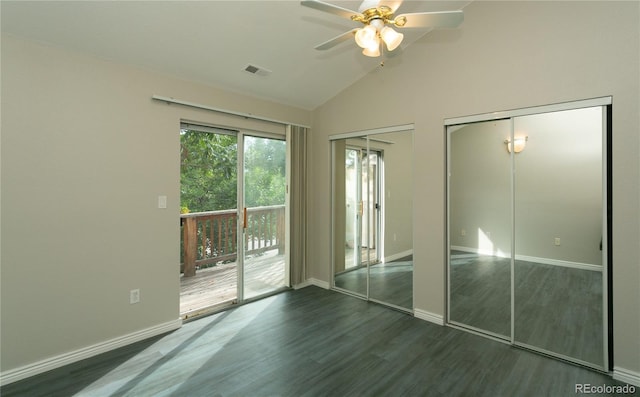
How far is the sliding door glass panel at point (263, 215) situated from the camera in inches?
153

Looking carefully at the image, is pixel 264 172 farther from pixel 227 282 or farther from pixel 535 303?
pixel 535 303

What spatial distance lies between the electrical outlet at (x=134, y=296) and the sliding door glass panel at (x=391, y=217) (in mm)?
2668

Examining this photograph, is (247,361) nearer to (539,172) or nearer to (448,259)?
(448,259)

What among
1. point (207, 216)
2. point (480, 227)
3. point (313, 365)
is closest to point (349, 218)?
point (480, 227)

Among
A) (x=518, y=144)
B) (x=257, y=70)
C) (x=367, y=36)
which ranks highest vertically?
(x=257, y=70)

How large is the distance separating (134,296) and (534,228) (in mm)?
3850

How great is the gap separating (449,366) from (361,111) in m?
2.98

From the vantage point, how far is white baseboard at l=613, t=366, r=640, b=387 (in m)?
2.21

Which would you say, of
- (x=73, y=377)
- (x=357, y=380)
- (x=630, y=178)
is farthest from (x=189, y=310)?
(x=630, y=178)

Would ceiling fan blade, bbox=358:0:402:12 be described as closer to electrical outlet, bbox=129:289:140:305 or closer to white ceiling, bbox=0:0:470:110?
white ceiling, bbox=0:0:470:110

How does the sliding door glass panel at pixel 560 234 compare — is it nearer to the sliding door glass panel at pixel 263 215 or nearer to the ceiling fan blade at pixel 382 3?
the ceiling fan blade at pixel 382 3

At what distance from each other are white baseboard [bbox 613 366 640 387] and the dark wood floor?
0.07 meters

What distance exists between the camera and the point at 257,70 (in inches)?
130

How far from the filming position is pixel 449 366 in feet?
8.07
